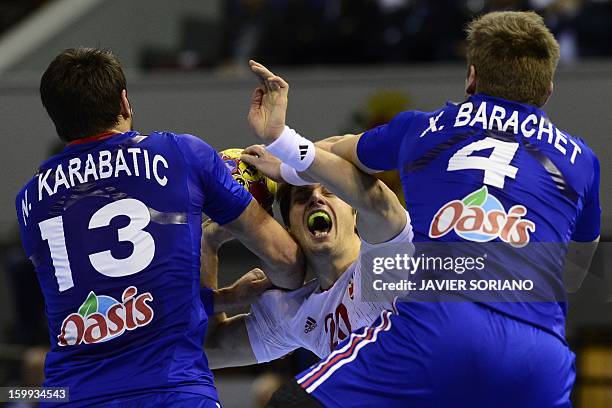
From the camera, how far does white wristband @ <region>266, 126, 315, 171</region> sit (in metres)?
4.47

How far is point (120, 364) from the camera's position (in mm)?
4270

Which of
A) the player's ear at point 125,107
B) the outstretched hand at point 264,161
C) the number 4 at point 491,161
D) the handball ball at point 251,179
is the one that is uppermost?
the player's ear at point 125,107

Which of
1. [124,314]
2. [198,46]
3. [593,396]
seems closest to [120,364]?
[124,314]

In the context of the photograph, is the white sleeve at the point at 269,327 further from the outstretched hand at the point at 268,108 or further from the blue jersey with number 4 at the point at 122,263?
the outstretched hand at the point at 268,108

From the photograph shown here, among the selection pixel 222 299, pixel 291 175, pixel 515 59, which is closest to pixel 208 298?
pixel 222 299

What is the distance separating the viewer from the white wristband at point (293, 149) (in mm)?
4469

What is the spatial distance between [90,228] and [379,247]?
1431mm

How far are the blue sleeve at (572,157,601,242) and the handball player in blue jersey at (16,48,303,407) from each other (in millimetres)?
1368

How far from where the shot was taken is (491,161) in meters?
4.00

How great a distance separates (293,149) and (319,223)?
1103 mm

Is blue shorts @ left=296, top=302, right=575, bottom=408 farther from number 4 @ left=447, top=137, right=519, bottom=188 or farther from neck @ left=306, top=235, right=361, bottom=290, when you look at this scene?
neck @ left=306, top=235, right=361, bottom=290

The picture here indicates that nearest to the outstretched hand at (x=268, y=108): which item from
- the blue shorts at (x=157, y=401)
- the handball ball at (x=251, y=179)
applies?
the handball ball at (x=251, y=179)

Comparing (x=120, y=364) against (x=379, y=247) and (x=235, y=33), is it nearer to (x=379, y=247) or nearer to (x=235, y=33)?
(x=379, y=247)

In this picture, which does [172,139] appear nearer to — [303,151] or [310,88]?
[303,151]
